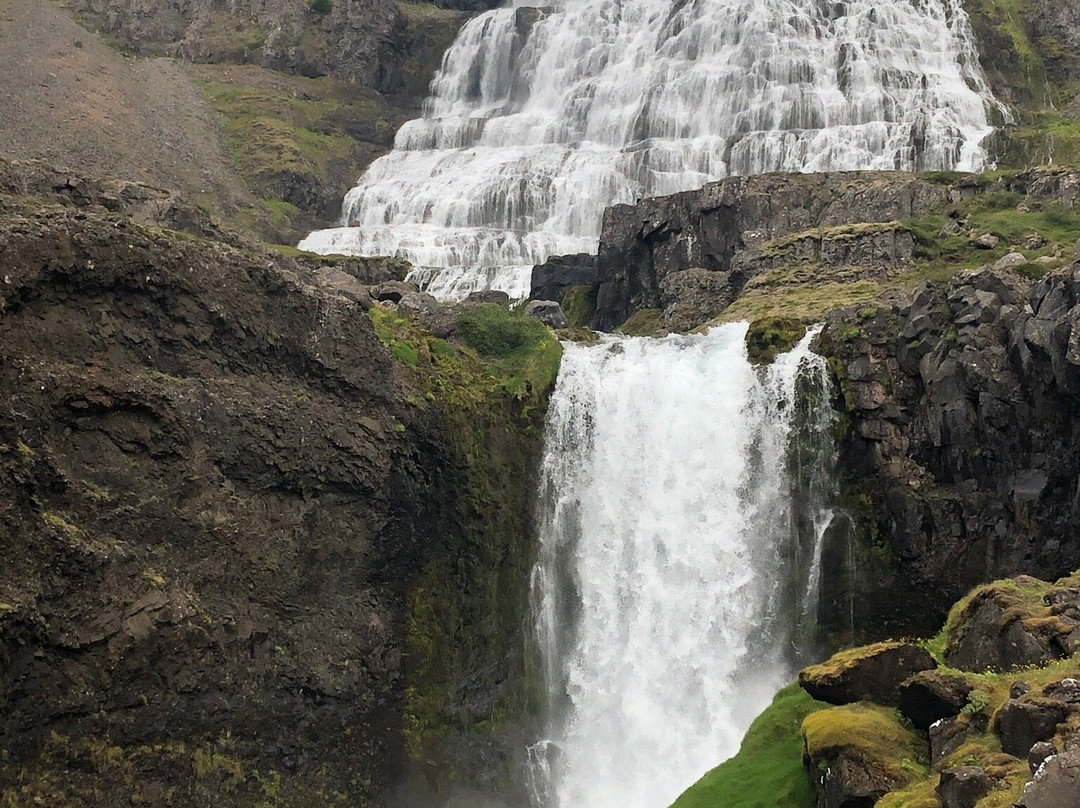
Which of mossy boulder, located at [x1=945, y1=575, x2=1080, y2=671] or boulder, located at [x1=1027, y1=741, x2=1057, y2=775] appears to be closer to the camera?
boulder, located at [x1=1027, y1=741, x2=1057, y2=775]

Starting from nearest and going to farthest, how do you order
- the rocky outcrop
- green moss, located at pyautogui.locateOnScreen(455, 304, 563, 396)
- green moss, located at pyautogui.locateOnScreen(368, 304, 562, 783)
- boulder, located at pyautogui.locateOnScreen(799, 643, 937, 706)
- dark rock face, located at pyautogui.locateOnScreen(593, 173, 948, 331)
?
boulder, located at pyautogui.locateOnScreen(799, 643, 937, 706)
green moss, located at pyautogui.locateOnScreen(368, 304, 562, 783)
green moss, located at pyautogui.locateOnScreen(455, 304, 563, 396)
dark rock face, located at pyautogui.locateOnScreen(593, 173, 948, 331)
the rocky outcrop

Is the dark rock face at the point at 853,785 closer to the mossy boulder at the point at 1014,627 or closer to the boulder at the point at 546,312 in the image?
the mossy boulder at the point at 1014,627

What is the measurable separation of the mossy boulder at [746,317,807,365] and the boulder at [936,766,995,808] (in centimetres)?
1985

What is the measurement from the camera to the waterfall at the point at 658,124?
5462cm

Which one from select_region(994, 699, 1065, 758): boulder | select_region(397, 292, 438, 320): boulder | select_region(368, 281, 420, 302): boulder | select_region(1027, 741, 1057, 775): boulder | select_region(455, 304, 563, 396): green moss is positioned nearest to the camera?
select_region(1027, 741, 1057, 775): boulder

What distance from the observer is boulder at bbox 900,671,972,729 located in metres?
12.6

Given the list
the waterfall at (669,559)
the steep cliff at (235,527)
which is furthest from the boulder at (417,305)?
the waterfall at (669,559)

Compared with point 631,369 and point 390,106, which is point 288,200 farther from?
point 631,369

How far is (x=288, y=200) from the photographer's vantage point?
7075 cm

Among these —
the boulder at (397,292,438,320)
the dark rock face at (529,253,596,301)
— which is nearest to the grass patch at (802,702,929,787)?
the boulder at (397,292,438,320)

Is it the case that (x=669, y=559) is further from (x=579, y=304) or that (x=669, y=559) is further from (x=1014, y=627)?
(x=579, y=304)

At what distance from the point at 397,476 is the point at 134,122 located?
180 ft

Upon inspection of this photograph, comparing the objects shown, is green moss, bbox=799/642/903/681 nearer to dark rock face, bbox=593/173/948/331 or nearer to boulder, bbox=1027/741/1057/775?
boulder, bbox=1027/741/1057/775

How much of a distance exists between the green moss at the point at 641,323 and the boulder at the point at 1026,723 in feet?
103
